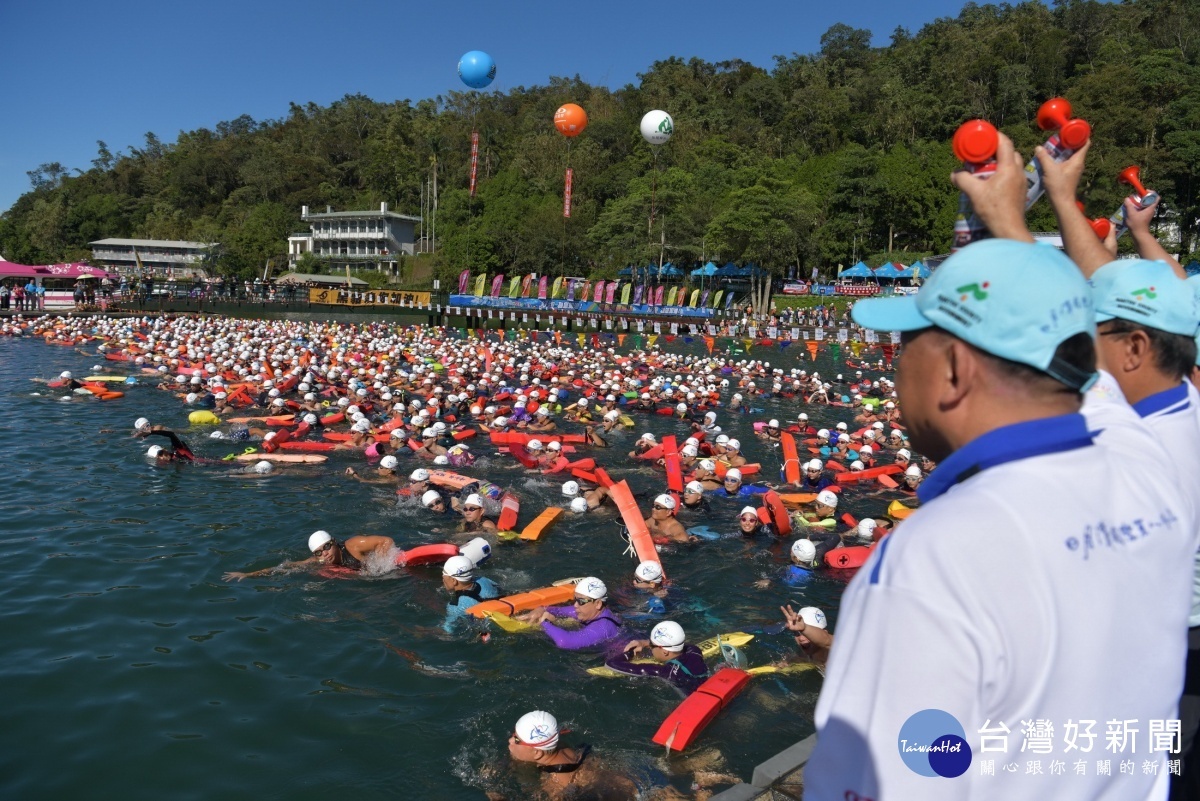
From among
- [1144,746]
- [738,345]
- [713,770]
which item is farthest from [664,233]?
[1144,746]

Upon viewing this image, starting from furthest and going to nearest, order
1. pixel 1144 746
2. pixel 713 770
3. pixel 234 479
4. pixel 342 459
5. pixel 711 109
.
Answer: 1. pixel 711 109
2. pixel 342 459
3. pixel 234 479
4. pixel 713 770
5. pixel 1144 746

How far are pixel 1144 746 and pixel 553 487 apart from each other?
11.6m

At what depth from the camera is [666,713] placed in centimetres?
616

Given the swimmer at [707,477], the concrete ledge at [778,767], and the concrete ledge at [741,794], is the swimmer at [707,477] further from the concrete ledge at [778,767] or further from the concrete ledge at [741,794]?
the concrete ledge at [741,794]

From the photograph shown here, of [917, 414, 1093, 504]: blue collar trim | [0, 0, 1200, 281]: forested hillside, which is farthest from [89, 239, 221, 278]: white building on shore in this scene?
[917, 414, 1093, 504]: blue collar trim

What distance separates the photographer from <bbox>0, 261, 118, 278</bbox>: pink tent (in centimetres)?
3984

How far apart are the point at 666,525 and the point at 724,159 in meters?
60.1

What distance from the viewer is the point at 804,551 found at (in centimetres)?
933

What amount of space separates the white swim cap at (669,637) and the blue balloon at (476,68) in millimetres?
27960

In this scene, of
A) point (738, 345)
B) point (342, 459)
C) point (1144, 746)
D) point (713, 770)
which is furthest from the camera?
point (738, 345)

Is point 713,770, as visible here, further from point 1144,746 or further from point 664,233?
point 664,233

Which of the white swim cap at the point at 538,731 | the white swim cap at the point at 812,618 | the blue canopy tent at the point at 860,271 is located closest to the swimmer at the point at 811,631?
the white swim cap at the point at 812,618

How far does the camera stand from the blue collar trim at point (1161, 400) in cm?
222

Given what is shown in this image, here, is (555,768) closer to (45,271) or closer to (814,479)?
(814,479)
